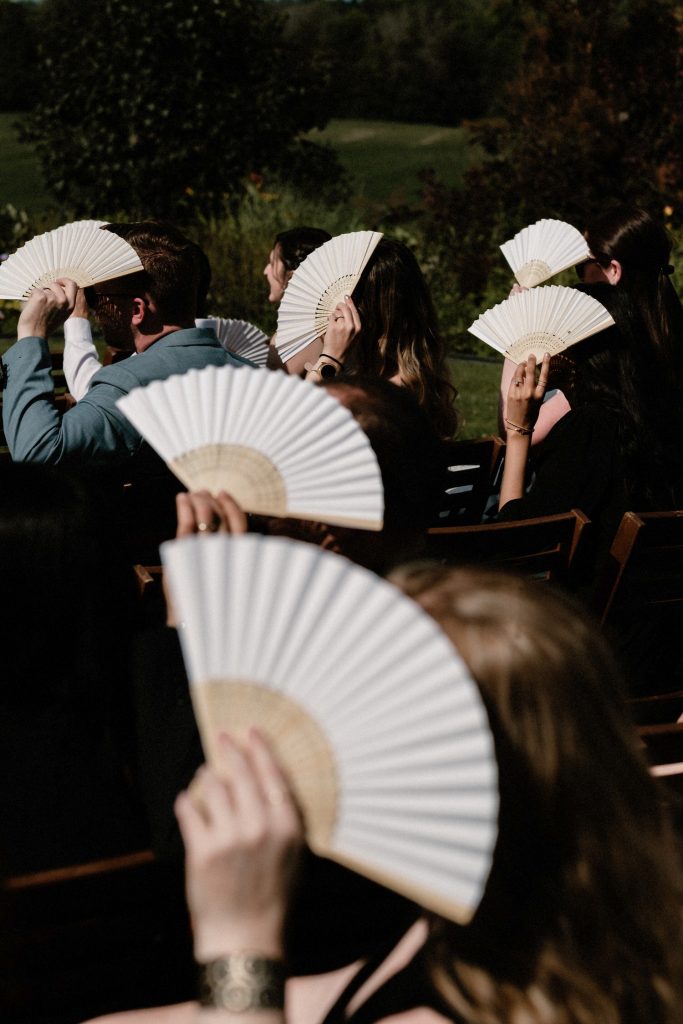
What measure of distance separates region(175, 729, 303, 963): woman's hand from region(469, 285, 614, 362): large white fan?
9.34ft

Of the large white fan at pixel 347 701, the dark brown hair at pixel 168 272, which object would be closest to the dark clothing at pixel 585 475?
the dark brown hair at pixel 168 272

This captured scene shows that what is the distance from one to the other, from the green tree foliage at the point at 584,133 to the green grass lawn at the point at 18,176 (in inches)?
829

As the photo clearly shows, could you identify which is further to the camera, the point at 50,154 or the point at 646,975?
the point at 50,154

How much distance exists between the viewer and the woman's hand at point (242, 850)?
1028 mm

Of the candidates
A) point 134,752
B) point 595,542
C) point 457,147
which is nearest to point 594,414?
point 595,542

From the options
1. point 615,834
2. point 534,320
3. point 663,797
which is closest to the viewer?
point 615,834

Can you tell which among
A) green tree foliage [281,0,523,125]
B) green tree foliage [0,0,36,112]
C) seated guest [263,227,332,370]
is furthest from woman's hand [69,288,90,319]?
green tree foliage [281,0,523,125]

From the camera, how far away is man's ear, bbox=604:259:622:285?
15.3ft

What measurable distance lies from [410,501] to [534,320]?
1843 millimetres

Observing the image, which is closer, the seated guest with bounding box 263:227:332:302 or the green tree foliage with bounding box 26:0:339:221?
the seated guest with bounding box 263:227:332:302

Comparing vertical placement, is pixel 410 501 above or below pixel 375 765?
below

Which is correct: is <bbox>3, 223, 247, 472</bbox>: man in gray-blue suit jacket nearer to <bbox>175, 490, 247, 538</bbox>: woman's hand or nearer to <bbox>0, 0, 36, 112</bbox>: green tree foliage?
<bbox>175, 490, 247, 538</bbox>: woman's hand

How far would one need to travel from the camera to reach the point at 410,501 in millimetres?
2176

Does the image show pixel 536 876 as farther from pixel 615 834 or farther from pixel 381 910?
pixel 381 910
